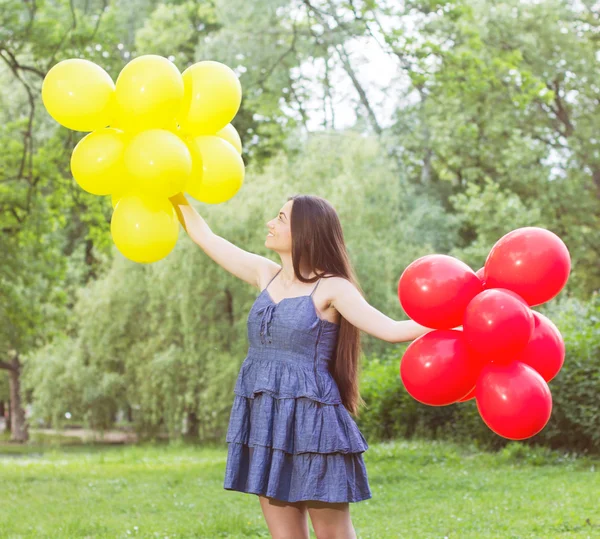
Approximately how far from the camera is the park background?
8.07m

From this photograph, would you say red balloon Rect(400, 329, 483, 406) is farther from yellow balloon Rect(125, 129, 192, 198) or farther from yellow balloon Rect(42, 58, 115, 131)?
yellow balloon Rect(42, 58, 115, 131)

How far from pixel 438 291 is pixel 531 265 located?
0.30 m

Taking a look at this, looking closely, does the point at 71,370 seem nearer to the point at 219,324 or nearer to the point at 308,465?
the point at 219,324

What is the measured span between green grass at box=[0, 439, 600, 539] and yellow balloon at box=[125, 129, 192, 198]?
2.65 meters

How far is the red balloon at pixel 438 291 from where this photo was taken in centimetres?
266

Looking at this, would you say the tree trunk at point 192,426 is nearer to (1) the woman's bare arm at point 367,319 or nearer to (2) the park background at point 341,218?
(2) the park background at point 341,218

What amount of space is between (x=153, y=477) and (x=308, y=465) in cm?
607

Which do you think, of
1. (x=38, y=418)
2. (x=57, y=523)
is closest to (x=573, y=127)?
(x=38, y=418)

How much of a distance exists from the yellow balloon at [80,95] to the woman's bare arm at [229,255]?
458 millimetres

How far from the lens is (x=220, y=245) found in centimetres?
332

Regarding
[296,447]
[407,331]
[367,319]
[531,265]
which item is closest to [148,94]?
[367,319]

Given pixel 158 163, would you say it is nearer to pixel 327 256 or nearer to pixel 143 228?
pixel 143 228

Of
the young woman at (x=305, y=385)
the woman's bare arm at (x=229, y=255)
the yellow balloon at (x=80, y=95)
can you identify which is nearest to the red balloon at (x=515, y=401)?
the young woman at (x=305, y=385)

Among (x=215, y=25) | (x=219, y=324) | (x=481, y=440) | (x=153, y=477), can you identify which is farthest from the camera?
(x=215, y=25)
